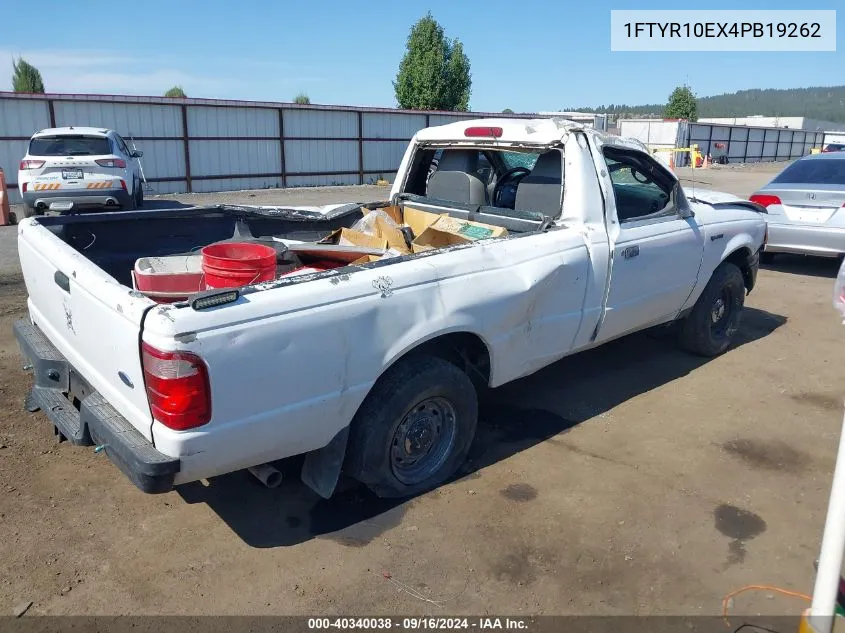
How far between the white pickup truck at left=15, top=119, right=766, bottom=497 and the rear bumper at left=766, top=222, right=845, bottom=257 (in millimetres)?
3426

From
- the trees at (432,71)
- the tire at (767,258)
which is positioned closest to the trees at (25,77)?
the trees at (432,71)

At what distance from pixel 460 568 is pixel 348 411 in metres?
0.88

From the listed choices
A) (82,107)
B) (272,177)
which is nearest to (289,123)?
(272,177)

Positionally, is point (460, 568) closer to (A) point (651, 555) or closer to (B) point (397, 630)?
(B) point (397, 630)

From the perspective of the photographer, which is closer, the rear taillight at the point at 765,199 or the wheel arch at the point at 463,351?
the wheel arch at the point at 463,351

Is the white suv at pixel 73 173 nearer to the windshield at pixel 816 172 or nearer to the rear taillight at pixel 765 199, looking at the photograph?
the rear taillight at pixel 765 199

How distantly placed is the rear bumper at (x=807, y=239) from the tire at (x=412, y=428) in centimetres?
668

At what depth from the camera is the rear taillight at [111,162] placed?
12.7 metres

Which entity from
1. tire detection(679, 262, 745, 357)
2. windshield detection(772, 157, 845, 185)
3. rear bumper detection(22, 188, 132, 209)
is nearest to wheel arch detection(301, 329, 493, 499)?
tire detection(679, 262, 745, 357)

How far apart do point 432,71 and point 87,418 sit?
38.2 meters

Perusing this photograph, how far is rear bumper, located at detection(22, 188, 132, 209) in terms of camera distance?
12.4 m

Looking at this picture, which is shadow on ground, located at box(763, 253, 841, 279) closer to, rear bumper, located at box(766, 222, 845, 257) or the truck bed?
rear bumper, located at box(766, 222, 845, 257)

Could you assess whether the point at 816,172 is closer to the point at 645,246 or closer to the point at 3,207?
the point at 645,246

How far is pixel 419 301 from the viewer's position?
3.24m
